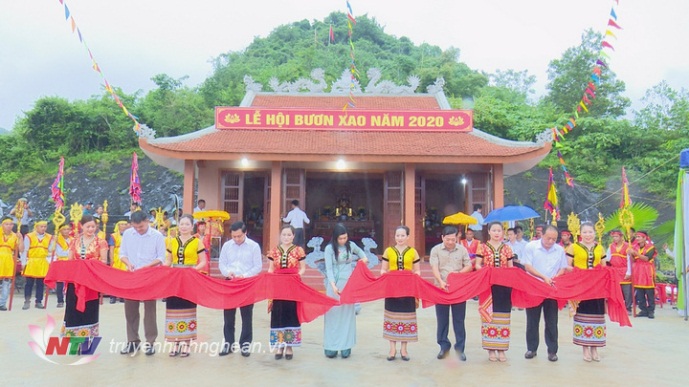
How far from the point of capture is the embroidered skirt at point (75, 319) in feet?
15.6

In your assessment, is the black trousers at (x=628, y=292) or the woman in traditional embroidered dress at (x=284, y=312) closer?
the woman in traditional embroidered dress at (x=284, y=312)

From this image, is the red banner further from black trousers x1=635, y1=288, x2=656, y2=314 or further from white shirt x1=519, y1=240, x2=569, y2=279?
white shirt x1=519, y1=240, x2=569, y2=279

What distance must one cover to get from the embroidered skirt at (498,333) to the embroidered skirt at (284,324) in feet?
5.67

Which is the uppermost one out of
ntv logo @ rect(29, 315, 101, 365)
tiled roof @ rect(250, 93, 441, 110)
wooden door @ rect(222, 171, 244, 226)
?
tiled roof @ rect(250, 93, 441, 110)

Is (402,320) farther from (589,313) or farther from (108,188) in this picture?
(108,188)

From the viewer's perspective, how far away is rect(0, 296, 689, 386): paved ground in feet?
13.5

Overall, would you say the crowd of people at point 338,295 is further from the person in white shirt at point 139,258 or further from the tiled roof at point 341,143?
the tiled roof at point 341,143

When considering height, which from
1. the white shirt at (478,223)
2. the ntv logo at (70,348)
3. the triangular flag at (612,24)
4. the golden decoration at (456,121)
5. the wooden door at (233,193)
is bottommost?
the ntv logo at (70,348)

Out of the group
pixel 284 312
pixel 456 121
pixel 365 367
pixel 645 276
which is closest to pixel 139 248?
pixel 284 312

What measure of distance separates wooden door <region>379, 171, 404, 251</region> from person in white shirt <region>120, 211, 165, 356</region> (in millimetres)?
7680

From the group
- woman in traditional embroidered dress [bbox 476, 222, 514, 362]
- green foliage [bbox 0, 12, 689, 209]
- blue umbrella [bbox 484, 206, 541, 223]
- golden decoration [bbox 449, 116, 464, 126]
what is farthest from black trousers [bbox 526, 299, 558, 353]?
green foliage [bbox 0, 12, 689, 209]

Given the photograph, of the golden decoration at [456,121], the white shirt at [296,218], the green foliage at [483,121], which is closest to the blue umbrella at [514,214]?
the golden decoration at [456,121]

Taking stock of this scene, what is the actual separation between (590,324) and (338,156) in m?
6.86

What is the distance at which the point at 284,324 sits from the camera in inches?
189
